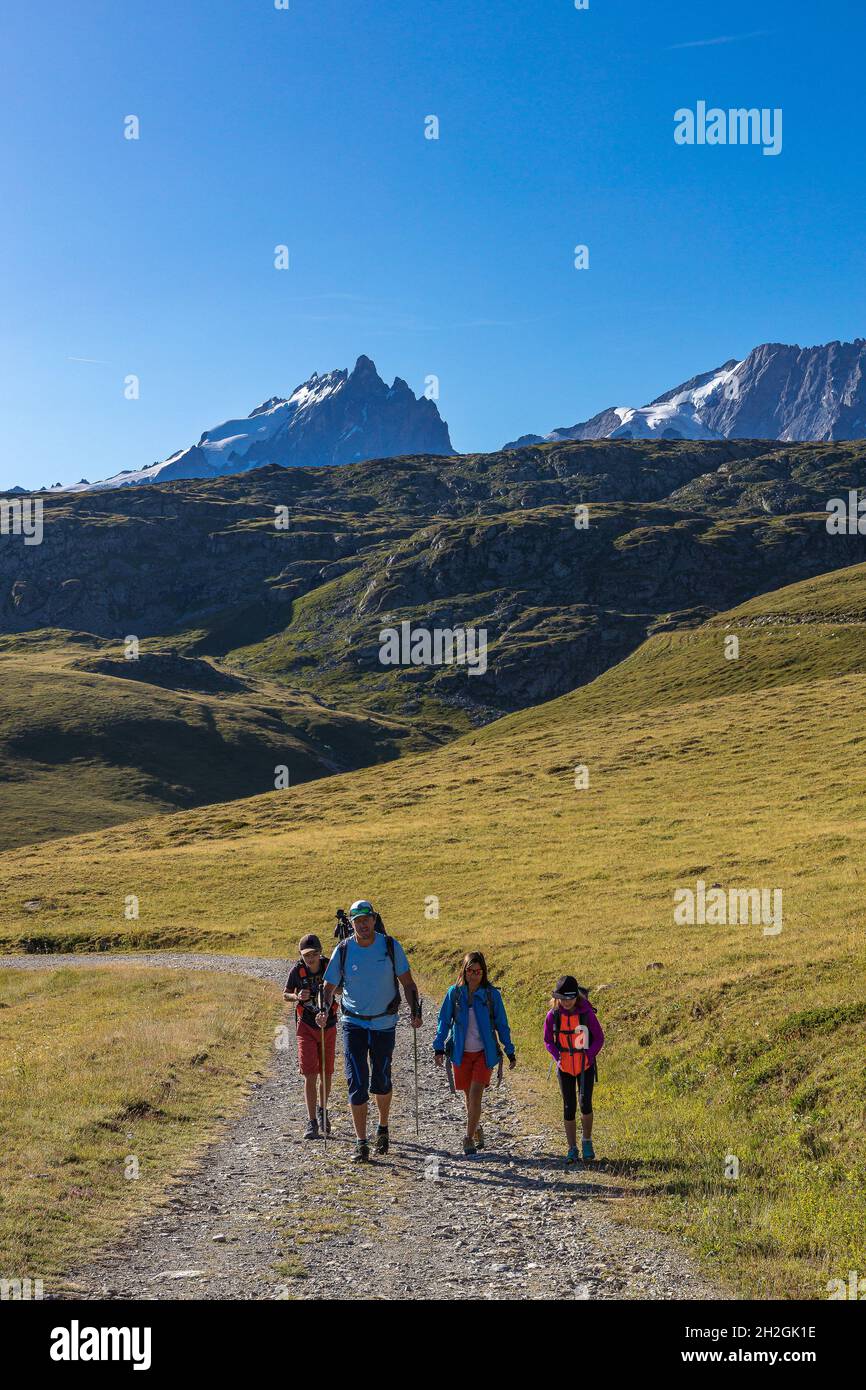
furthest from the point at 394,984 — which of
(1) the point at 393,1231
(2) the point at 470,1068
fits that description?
(1) the point at 393,1231

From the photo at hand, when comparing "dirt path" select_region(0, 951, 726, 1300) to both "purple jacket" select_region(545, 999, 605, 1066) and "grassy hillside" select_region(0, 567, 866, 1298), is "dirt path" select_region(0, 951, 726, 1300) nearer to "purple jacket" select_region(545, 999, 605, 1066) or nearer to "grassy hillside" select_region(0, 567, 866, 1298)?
"grassy hillside" select_region(0, 567, 866, 1298)

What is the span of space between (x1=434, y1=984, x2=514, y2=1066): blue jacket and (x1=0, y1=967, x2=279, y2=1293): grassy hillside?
15.3 feet

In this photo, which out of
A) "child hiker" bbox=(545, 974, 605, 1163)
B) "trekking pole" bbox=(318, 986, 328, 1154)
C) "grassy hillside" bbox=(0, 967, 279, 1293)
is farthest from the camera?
"trekking pole" bbox=(318, 986, 328, 1154)

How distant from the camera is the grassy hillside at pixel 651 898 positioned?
14.0m

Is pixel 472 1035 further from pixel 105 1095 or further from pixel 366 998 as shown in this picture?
pixel 105 1095

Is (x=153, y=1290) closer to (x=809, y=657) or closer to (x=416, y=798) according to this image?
(x=416, y=798)

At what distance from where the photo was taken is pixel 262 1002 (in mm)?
34750

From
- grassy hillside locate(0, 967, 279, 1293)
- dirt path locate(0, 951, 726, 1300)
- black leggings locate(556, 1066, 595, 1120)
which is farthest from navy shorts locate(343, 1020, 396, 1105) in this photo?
grassy hillside locate(0, 967, 279, 1293)

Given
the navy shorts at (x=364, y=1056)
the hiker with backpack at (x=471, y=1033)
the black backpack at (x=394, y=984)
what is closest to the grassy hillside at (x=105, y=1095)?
the navy shorts at (x=364, y=1056)

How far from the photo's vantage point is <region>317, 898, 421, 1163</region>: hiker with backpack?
50.5 feet

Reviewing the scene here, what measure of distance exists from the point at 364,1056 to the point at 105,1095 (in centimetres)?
654

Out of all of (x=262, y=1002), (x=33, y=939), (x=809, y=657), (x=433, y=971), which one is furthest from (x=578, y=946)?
(x=809, y=657)

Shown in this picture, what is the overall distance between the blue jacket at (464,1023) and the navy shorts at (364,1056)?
89cm

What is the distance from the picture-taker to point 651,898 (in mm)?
41781
